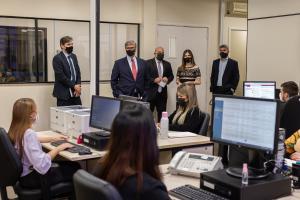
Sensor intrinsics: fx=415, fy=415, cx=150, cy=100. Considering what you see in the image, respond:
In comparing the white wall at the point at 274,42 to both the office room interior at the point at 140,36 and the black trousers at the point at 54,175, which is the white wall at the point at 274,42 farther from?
the black trousers at the point at 54,175

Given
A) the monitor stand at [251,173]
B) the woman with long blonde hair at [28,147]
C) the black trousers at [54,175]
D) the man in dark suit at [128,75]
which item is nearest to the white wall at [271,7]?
the man in dark suit at [128,75]

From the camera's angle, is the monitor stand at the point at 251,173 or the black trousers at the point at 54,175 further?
the black trousers at the point at 54,175

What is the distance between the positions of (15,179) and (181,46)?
5.36m

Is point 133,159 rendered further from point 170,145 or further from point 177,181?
point 170,145

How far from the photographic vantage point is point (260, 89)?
5.17m

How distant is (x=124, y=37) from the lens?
7102 millimetres

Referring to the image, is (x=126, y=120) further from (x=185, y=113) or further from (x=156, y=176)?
(x=185, y=113)

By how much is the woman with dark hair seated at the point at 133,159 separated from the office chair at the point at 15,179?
141 centimetres

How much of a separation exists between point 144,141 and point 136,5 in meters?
5.80

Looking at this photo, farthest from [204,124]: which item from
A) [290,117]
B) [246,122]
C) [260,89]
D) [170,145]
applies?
[246,122]

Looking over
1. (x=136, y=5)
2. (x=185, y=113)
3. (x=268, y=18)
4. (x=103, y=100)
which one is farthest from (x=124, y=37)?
(x=103, y=100)

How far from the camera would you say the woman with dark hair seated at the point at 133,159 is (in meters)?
1.63

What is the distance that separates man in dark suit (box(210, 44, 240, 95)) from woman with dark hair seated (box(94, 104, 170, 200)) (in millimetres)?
5628

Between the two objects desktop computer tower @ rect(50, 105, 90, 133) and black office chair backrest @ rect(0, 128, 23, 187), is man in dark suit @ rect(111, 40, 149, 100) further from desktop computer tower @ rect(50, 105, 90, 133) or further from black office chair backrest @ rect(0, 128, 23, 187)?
black office chair backrest @ rect(0, 128, 23, 187)
